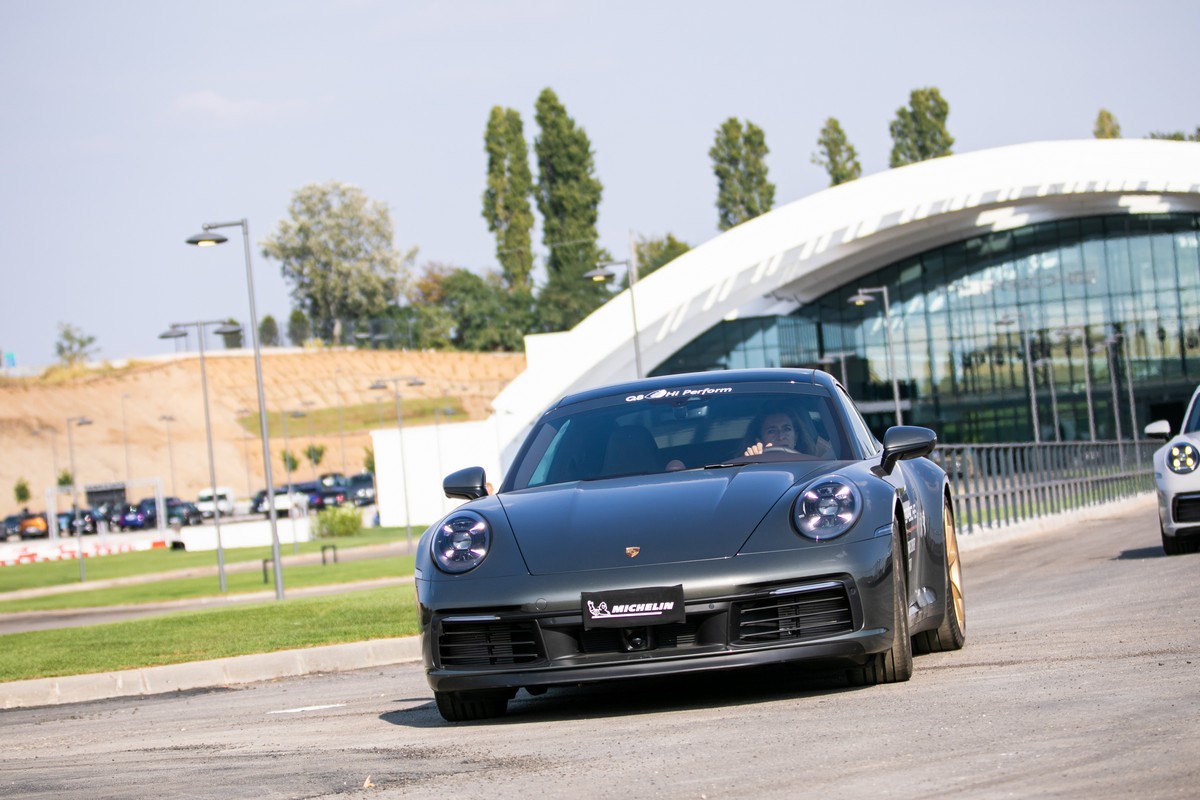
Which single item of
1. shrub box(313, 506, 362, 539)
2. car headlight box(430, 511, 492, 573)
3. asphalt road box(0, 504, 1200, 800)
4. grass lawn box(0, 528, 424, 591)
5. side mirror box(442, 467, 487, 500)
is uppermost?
side mirror box(442, 467, 487, 500)

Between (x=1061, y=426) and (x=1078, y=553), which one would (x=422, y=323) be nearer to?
(x=1061, y=426)

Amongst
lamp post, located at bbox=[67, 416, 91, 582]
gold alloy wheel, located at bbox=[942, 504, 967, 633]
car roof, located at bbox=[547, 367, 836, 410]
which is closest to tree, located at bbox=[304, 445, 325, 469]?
lamp post, located at bbox=[67, 416, 91, 582]

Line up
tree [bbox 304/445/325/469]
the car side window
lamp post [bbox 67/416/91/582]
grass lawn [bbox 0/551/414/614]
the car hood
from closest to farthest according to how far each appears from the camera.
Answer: the car hood, the car side window, grass lawn [bbox 0/551/414/614], lamp post [bbox 67/416/91/582], tree [bbox 304/445/325/469]

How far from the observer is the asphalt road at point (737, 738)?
4.56 meters

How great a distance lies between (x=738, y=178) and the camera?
371 feet

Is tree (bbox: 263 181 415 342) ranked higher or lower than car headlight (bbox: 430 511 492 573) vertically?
higher

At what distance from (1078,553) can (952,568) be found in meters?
10.9

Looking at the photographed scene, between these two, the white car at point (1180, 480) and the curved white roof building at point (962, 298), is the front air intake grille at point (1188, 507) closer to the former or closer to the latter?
the white car at point (1180, 480)

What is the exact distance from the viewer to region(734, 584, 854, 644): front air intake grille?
6070mm

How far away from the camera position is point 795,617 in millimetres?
6125

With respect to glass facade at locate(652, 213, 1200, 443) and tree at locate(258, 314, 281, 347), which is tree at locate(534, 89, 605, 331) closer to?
glass facade at locate(652, 213, 1200, 443)

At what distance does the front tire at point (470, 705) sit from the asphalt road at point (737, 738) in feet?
0.26

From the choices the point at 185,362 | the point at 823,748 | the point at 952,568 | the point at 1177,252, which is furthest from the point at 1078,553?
the point at 185,362

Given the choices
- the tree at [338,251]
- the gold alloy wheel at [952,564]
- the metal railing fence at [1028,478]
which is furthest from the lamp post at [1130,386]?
the tree at [338,251]
